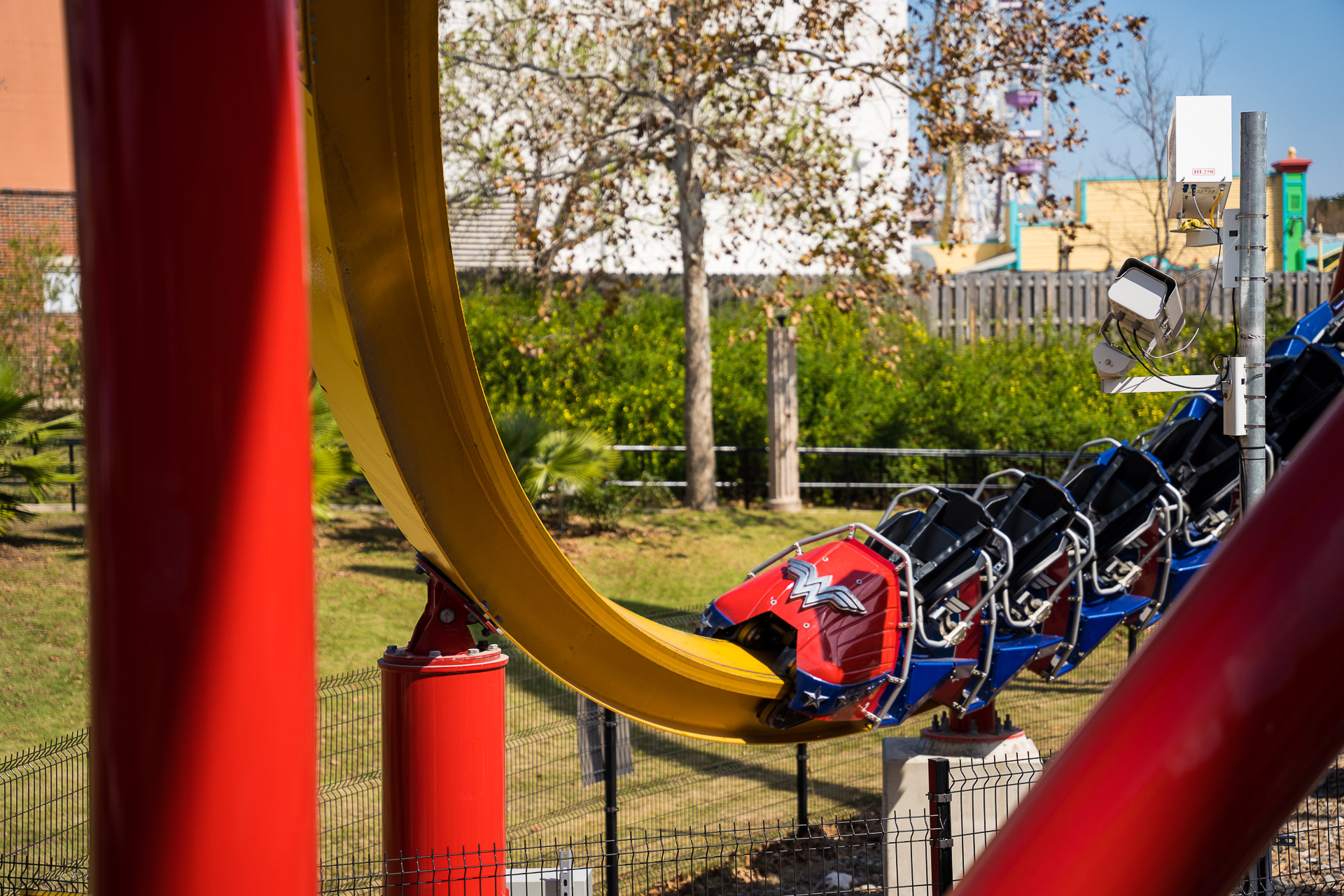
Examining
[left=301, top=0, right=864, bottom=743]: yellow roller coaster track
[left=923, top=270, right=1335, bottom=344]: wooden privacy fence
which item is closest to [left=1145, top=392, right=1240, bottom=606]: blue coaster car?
[left=301, top=0, right=864, bottom=743]: yellow roller coaster track

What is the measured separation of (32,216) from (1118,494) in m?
16.7

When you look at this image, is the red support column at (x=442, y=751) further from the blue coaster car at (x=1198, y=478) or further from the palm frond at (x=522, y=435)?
the palm frond at (x=522, y=435)

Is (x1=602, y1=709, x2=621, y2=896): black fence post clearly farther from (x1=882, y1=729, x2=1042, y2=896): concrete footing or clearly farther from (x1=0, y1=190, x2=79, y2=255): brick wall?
(x1=0, y1=190, x2=79, y2=255): brick wall

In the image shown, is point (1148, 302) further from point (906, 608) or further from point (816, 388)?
point (816, 388)

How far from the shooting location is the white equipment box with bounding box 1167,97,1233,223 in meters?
4.33

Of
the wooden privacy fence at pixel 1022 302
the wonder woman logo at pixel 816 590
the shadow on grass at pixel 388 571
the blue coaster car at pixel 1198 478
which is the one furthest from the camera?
the wooden privacy fence at pixel 1022 302

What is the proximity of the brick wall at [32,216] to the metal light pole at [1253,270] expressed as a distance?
16.6m

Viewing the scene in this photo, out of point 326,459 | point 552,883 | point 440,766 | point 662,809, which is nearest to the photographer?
point 440,766

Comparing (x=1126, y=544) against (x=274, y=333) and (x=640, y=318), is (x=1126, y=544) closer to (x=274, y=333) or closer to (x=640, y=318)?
(x=274, y=333)

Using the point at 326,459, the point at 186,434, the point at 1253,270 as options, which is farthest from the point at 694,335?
the point at 186,434

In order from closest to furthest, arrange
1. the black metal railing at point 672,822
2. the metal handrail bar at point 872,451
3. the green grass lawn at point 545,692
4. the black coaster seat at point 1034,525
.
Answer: the black metal railing at point 672,822 < the black coaster seat at point 1034,525 < the green grass lawn at point 545,692 < the metal handrail bar at point 872,451

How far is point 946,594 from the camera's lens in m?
4.95

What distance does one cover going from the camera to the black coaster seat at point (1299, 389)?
19.0 ft

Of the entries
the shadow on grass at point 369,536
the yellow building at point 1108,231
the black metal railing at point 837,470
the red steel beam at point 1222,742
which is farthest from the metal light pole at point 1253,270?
the yellow building at point 1108,231
